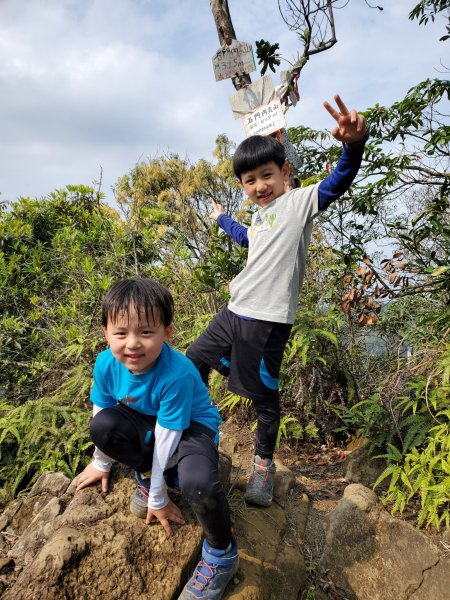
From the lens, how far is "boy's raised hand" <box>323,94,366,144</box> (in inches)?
68.0

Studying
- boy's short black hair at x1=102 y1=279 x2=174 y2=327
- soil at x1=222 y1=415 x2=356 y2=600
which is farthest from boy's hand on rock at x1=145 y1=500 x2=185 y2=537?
boy's short black hair at x1=102 y1=279 x2=174 y2=327

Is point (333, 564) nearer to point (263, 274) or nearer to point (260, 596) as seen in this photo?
point (260, 596)

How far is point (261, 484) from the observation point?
85.4 inches

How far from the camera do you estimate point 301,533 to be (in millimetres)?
2262

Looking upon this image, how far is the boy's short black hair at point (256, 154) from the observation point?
212 cm

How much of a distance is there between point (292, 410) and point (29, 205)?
4.34 metres

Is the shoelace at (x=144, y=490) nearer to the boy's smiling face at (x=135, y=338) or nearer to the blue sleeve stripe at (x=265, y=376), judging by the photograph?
the boy's smiling face at (x=135, y=338)

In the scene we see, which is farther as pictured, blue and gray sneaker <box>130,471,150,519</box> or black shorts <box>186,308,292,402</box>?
black shorts <box>186,308,292,402</box>

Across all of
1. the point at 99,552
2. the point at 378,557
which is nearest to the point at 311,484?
the point at 378,557

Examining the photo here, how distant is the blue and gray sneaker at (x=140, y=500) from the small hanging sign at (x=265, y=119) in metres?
2.48

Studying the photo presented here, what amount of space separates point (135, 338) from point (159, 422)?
371 mm

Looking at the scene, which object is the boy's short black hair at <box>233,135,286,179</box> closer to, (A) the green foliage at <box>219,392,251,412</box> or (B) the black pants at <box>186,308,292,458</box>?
(B) the black pants at <box>186,308,292,458</box>

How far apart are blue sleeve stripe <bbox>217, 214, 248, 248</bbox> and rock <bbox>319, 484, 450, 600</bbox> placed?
64.7 inches

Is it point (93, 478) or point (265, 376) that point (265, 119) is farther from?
point (93, 478)
